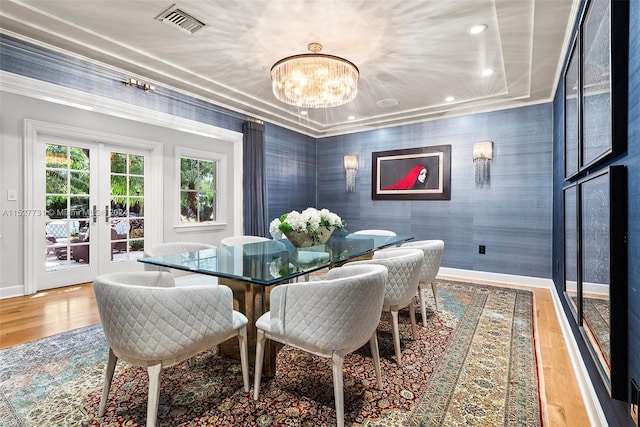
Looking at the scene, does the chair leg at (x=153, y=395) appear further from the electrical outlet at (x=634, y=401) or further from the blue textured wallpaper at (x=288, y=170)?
the blue textured wallpaper at (x=288, y=170)

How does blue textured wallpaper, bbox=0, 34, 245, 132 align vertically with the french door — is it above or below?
above

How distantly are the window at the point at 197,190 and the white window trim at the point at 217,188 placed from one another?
5cm

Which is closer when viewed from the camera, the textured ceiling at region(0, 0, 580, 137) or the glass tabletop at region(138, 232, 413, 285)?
the glass tabletop at region(138, 232, 413, 285)

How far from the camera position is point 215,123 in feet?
14.8

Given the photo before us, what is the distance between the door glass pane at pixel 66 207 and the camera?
11.6ft

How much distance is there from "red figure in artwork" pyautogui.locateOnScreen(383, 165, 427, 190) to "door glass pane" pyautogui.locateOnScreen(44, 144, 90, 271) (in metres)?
4.33

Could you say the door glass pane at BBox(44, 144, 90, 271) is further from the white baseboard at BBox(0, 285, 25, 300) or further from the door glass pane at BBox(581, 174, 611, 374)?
the door glass pane at BBox(581, 174, 611, 374)

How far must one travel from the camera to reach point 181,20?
2.57 metres

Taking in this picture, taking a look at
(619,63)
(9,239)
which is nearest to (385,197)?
(619,63)

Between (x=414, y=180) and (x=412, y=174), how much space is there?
0.10m

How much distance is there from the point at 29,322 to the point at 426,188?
488cm

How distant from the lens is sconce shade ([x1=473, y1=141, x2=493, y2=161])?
14.5 ft

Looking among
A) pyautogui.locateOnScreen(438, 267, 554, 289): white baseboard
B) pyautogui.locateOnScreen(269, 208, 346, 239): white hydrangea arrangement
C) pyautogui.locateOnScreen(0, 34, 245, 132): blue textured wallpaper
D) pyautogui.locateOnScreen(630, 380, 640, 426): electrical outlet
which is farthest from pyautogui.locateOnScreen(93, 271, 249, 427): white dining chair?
pyautogui.locateOnScreen(438, 267, 554, 289): white baseboard

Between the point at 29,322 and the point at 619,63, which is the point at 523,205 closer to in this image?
the point at 619,63
